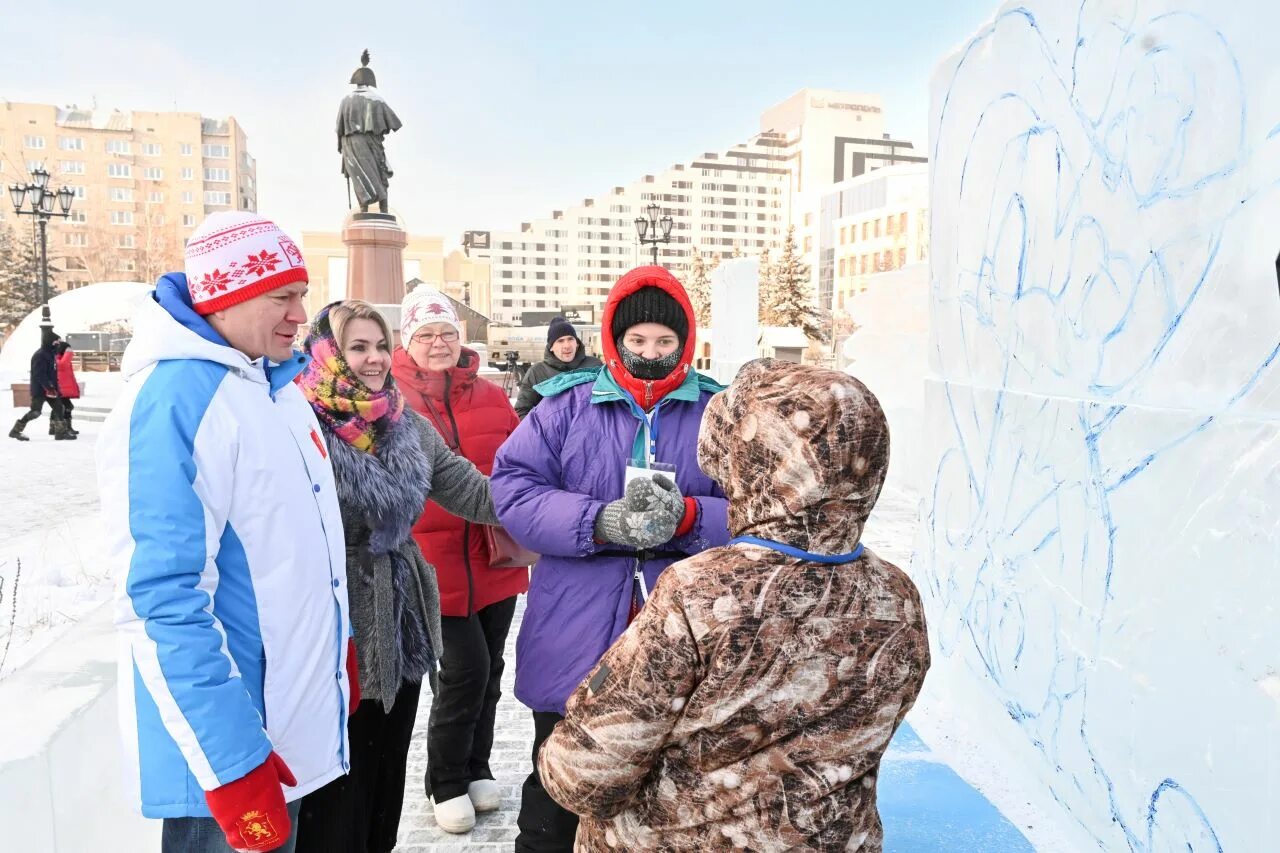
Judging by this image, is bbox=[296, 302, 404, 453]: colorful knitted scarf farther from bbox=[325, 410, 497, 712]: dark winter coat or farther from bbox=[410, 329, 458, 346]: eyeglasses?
bbox=[410, 329, 458, 346]: eyeglasses

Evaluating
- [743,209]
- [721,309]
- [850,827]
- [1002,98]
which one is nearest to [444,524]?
[850,827]

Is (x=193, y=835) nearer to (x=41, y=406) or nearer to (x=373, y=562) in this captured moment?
(x=373, y=562)

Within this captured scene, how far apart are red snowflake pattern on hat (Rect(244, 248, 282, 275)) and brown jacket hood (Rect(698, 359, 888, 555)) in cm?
106

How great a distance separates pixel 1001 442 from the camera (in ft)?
11.6

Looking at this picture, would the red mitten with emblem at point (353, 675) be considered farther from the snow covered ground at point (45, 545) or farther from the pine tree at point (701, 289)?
the pine tree at point (701, 289)

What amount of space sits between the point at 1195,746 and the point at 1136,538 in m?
0.58

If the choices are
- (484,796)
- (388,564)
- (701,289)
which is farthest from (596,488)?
(701,289)

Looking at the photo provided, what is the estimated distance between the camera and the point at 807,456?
1.31m

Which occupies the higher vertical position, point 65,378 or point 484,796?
point 65,378

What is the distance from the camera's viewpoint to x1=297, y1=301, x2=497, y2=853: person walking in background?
7.73 feet

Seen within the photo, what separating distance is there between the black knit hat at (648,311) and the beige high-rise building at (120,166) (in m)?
85.8

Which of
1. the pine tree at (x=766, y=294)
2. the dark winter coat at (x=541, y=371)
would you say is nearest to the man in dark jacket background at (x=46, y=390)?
the dark winter coat at (x=541, y=371)

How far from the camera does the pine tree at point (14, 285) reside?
51500 mm

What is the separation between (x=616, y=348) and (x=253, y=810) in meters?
1.43
